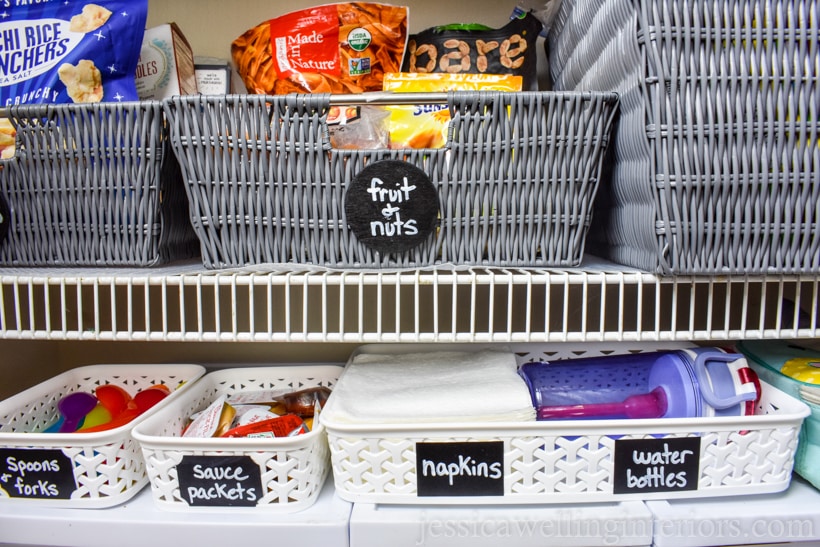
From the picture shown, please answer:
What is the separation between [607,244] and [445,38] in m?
0.40

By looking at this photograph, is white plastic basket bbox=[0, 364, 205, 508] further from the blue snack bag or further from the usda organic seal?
the usda organic seal

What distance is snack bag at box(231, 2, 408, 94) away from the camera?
2.42ft

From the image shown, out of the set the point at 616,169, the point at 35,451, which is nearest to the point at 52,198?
the point at 35,451

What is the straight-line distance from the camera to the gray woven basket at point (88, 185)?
567mm

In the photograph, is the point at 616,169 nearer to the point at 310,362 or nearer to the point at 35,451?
the point at 310,362

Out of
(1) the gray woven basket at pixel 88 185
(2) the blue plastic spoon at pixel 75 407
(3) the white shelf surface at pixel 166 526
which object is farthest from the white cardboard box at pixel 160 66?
(3) the white shelf surface at pixel 166 526

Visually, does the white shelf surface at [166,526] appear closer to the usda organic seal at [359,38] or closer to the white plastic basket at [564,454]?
the white plastic basket at [564,454]

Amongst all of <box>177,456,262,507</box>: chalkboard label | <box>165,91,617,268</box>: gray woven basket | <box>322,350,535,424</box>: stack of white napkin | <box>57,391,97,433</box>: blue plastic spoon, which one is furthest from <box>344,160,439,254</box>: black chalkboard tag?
<box>57,391,97,433</box>: blue plastic spoon

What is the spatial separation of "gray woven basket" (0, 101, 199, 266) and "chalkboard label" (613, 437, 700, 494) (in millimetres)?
600

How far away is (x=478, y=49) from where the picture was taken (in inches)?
28.8

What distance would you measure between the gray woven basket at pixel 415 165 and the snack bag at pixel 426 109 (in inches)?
3.4

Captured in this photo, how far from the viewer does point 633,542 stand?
0.51 m

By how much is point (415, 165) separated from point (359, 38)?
323mm

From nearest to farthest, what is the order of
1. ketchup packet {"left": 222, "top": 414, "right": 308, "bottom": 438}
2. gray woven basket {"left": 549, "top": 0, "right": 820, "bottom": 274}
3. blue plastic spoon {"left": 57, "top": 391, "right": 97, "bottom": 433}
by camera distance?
gray woven basket {"left": 549, "top": 0, "right": 820, "bottom": 274} → ketchup packet {"left": 222, "top": 414, "right": 308, "bottom": 438} → blue plastic spoon {"left": 57, "top": 391, "right": 97, "bottom": 433}
